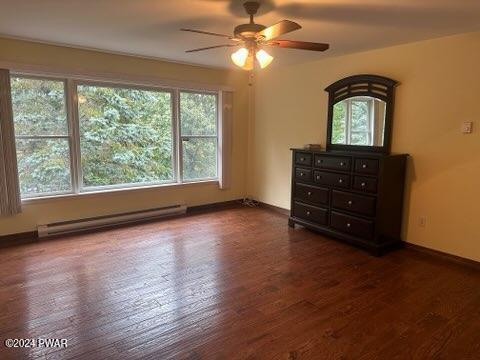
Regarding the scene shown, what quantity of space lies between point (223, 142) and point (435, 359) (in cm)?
401

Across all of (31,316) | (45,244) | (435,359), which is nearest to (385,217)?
(435,359)

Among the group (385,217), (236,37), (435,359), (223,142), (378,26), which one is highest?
(378,26)

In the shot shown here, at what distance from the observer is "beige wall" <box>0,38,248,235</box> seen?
373 centimetres

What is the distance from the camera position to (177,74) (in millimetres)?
4746

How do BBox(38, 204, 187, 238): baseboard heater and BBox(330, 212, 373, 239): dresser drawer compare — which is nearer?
BBox(330, 212, 373, 239): dresser drawer

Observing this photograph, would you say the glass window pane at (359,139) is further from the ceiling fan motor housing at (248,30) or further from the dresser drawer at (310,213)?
the ceiling fan motor housing at (248,30)

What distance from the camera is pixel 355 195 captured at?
364cm

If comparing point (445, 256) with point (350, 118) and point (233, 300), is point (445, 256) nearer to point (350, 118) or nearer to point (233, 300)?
point (350, 118)

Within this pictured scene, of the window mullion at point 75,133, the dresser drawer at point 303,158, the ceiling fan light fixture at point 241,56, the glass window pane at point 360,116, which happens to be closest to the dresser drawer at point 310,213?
the dresser drawer at point 303,158

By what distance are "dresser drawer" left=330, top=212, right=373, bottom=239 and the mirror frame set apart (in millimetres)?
840

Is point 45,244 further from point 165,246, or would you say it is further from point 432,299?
point 432,299

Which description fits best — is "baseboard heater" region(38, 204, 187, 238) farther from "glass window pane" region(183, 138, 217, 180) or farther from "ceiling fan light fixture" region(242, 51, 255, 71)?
"ceiling fan light fixture" region(242, 51, 255, 71)

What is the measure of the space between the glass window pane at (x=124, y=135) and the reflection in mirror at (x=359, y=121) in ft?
7.79

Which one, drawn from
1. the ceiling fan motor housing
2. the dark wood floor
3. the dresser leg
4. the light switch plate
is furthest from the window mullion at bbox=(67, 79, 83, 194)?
the light switch plate
